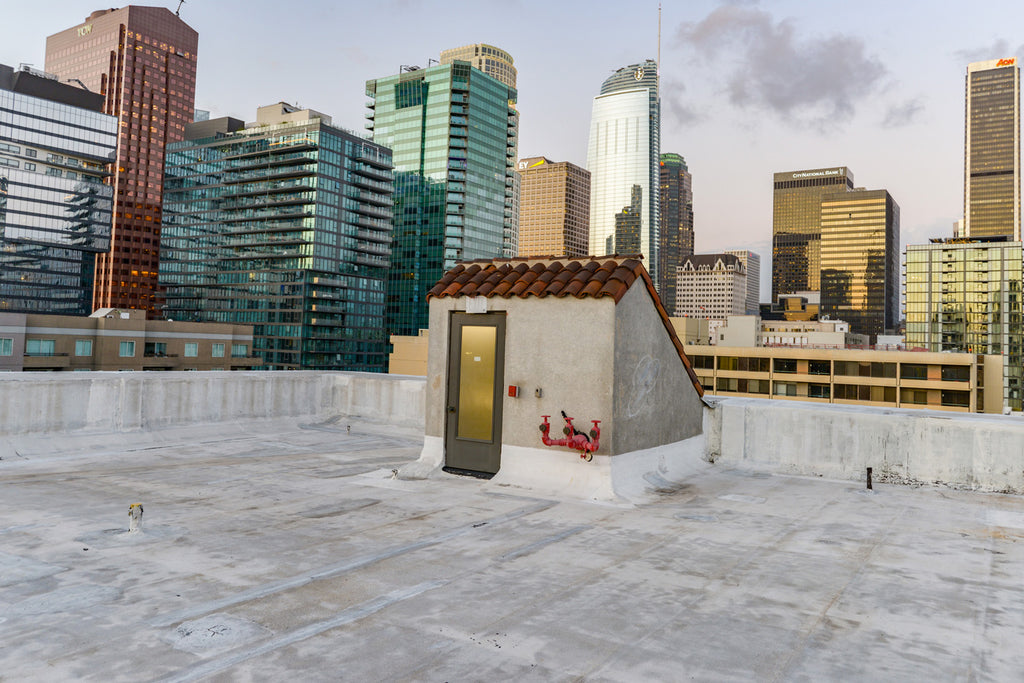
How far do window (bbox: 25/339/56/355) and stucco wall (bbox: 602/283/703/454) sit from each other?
105 m

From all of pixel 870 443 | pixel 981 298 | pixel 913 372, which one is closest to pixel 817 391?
pixel 913 372

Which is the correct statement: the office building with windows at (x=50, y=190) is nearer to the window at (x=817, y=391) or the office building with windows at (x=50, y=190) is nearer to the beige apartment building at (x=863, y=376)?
the beige apartment building at (x=863, y=376)

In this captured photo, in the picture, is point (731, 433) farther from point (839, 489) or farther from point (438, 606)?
point (438, 606)

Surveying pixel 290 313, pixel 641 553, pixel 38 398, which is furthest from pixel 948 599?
pixel 290 313

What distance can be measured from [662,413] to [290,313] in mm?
154791

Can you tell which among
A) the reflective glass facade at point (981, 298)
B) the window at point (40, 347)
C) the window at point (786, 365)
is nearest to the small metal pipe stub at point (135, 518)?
the window at point (40, 347)

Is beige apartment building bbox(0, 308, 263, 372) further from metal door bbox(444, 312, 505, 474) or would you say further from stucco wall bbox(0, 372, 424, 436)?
metal door bbox(444, 312, 505, 474)

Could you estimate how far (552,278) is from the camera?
13961 millimetres

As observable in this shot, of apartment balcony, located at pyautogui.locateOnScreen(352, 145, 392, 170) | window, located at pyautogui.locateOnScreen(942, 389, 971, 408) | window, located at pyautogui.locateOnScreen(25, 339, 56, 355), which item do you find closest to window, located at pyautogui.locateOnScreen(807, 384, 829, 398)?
window, located at pyautogui.locateOnScreen(942, 389, 971, 408)

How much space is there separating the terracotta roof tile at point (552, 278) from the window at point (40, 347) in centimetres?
10165

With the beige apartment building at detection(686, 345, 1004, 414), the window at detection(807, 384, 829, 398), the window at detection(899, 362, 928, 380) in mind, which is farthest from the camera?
the window at detection(807, 384, 829, 398)

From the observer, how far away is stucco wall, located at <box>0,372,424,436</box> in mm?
15961

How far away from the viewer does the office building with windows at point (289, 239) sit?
527ft

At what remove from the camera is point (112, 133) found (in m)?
183
